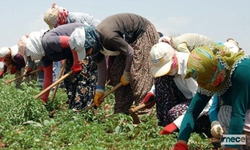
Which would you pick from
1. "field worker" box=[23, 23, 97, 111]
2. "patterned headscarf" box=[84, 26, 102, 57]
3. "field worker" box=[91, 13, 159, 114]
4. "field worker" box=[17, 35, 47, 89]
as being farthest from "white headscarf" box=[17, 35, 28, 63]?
"patterned headscarf" box=[84, 26, 102, 57]

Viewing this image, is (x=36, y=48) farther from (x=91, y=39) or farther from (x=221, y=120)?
(x=221, y=120)

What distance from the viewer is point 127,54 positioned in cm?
489

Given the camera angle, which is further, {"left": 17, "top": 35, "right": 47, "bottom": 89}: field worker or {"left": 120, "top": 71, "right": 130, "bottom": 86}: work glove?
{"left": 17, "top": 35, "right": 47, "bottom": 89}: field worker

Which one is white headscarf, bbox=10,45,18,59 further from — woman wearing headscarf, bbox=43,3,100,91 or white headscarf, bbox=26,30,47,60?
white headscarf, bbox=26,30,47,60

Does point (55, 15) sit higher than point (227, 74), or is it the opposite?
point (227, 74)

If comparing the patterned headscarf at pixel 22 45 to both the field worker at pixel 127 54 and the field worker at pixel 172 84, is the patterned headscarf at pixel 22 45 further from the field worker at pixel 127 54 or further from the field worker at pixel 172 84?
the field worker at pixel 172 84

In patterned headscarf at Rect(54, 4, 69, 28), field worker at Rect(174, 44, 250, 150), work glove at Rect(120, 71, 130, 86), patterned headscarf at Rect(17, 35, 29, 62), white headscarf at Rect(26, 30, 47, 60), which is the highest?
field worker at Rect(174, 44, 250, 150)

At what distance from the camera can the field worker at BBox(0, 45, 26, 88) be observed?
8445 mm

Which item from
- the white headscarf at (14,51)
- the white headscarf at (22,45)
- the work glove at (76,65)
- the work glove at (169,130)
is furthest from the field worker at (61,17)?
the work glove at (169,130)

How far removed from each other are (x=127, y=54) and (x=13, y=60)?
15.0 ft

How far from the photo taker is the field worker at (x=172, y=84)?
159 inches

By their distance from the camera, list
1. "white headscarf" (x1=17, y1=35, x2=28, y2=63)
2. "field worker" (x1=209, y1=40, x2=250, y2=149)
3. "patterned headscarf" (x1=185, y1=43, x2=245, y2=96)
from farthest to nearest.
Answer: "white headscarf" (x1=17, y1=35, x2=28, y2=63), "field worker" (x1=209, y1=40, x2=250, y2=149), "patterned headscarf" (x1=185, y1=43, x2=245, y2=96)

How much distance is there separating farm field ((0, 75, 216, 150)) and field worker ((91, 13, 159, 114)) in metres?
0.33

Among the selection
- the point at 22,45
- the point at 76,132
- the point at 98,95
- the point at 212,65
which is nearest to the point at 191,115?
the point at 212,65
